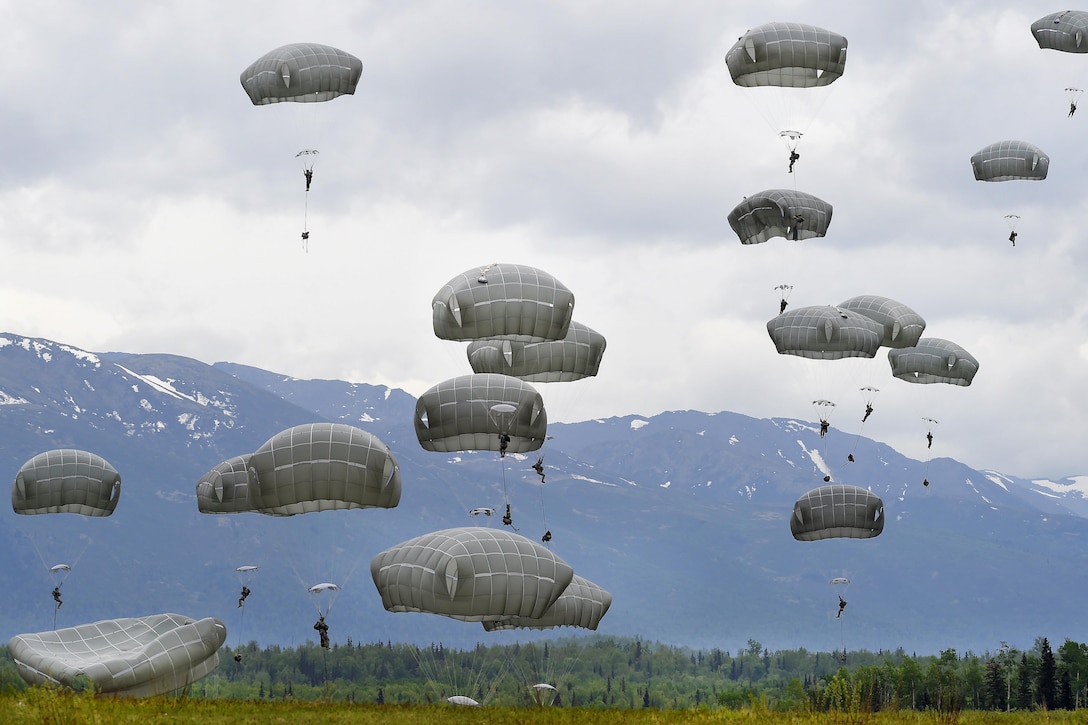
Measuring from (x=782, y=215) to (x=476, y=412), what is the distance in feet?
81.9

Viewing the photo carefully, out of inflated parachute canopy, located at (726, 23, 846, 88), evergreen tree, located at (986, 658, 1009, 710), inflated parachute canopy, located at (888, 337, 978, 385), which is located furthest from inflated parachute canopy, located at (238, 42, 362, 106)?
evergreen tree, located at (986, 658, 1009, 710)

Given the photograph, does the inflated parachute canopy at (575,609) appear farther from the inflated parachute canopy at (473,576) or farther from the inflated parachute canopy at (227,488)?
the inflated parachute canopy at (227,488)

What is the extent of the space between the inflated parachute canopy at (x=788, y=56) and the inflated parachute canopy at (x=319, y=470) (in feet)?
100

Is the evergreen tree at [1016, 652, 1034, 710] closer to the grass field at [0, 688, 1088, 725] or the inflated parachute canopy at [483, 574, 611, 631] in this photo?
the inflated parachute canopy at [483, 574, 611, 631]

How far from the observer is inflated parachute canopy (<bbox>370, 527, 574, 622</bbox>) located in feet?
141

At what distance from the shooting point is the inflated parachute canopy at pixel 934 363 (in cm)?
8156

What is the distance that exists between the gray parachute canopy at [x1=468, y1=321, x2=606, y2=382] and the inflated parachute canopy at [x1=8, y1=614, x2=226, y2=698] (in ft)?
69.6

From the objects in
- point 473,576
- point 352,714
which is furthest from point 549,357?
point 352,714

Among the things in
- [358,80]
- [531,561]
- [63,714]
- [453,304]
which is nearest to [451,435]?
[453,304]

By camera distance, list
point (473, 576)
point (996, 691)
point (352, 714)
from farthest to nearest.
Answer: point (996, 691) < point (473, 576) < point (352, 714)

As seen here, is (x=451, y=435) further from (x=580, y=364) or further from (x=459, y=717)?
(x=459, y=717)

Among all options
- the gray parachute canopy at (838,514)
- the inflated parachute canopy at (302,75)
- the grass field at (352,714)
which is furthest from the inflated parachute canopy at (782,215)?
the grass field at (352,714)

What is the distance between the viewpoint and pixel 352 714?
105ft

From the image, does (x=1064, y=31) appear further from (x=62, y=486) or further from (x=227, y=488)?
(x=62, y=486)
